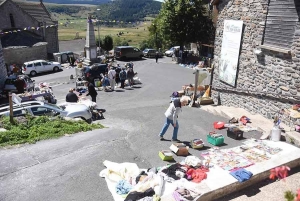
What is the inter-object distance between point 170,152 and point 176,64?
2429cm

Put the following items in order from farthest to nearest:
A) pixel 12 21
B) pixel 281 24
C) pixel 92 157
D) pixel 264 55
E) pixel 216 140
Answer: pixel 12 21
pixel 264 55
pixel 281 24
pixel 216 140
pixel 92 157

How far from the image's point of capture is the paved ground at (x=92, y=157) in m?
6.63

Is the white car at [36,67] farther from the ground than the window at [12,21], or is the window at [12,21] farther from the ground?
the window at [12,21]

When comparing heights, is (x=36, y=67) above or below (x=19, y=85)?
below

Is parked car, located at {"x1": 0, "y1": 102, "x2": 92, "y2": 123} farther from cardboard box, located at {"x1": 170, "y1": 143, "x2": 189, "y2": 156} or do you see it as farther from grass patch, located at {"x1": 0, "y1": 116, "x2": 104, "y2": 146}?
cardboard box, located at {"x1": 170, "y1": 143, "x2": 189, "y2": 156}

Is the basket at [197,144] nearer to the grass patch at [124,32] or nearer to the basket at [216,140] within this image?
the basket at [216,140]

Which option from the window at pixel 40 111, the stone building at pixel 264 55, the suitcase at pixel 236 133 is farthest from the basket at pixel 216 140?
the window at pixel 40 111

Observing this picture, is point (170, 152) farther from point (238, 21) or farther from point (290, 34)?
point (238, 21)

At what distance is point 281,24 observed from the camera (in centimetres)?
1007

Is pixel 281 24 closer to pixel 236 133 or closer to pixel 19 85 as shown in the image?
pixel 236 133

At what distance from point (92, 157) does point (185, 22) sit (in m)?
25.2

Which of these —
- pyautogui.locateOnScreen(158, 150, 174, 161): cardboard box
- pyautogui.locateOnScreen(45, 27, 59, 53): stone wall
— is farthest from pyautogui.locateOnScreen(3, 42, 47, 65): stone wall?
pyautogui.locateOnScreen(158, 150, 174, 161): cardboard box

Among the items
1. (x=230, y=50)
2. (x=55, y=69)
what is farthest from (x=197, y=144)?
(x=55, y=69)

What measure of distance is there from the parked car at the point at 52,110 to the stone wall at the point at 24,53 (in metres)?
24.0
